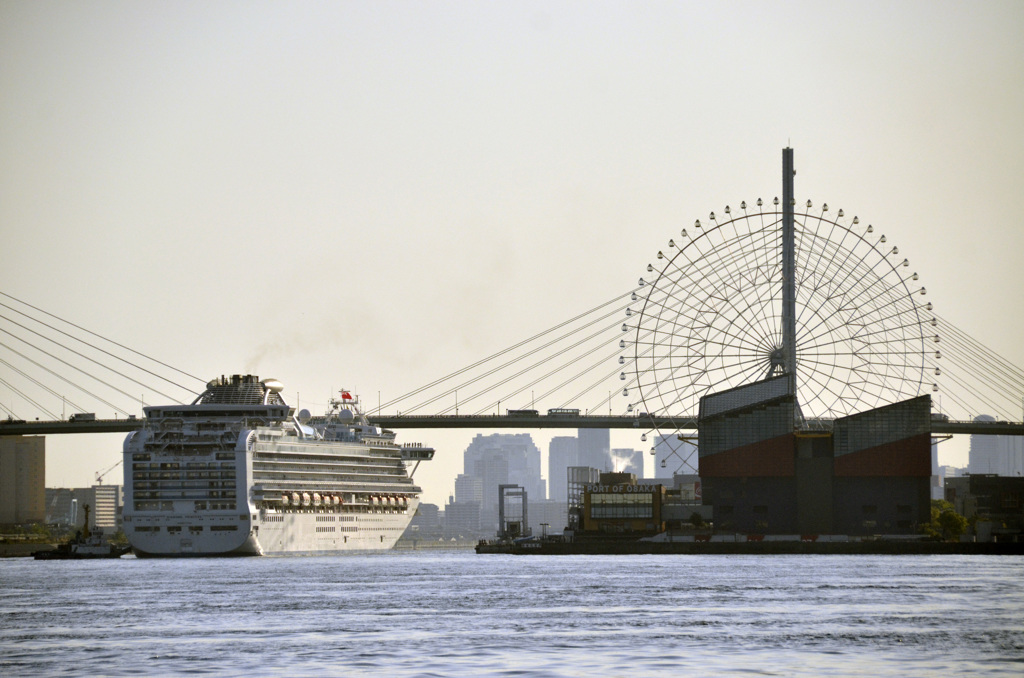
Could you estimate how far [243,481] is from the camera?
14012 cm

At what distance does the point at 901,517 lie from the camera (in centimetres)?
13712

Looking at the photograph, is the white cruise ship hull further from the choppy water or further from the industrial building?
the choppy water

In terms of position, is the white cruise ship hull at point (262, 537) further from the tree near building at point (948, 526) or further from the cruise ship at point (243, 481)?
the tree near building at point (948, 526)

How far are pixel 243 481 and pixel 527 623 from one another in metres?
83.7

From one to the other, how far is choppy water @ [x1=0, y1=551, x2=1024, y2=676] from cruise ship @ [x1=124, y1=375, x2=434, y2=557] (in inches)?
1507

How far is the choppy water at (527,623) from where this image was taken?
153 ft

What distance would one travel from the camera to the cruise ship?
456ft

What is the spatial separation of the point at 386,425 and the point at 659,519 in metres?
31.9

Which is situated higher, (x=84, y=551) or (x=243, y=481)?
(x=243, y=481)

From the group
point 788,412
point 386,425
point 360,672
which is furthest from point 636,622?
point 386,425

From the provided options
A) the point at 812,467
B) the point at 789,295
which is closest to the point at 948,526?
the point at 812,467

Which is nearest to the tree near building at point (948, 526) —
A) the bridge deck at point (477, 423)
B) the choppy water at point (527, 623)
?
the bridge deck at point (477, 423)

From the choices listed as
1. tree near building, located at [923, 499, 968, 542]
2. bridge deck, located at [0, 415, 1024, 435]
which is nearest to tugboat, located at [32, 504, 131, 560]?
bridge deck, located at [0, 415, 1024, 435]

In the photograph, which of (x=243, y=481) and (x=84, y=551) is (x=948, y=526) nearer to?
(x=243, y=481)
